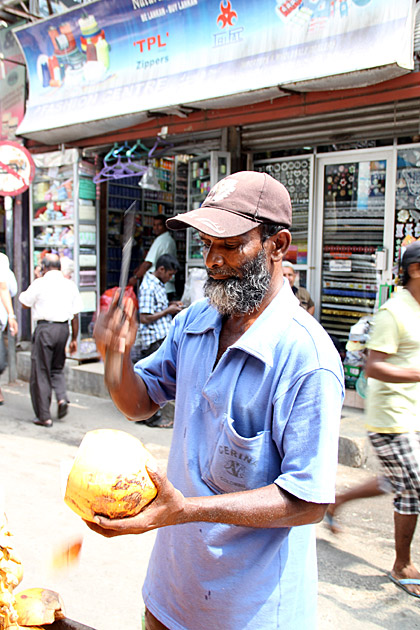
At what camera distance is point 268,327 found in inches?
60.7

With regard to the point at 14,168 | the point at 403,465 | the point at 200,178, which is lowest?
the point at 403,465

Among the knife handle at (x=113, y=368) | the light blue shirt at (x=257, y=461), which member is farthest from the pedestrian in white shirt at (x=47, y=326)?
the light blue shirt at (x=257, y=461)

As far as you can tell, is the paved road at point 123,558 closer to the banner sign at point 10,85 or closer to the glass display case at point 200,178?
the glass display case at point 200,178

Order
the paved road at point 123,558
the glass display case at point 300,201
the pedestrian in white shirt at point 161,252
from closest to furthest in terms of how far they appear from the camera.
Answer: the paved road at point 123,558
the glass display case at point 300,201
the pedestrian in white shirt at point 161,252

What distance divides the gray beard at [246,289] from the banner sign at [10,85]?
883 cm

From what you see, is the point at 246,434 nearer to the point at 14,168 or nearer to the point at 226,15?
the point at 226,15

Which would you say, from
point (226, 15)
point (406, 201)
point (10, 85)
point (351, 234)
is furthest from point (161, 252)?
point (10, 85)

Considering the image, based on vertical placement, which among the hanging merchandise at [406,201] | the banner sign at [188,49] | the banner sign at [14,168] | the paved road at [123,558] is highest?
the banner sign at [188,49]

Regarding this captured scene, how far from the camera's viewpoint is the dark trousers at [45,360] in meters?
6.57

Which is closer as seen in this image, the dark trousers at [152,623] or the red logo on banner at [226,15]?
the dark trousers at [152,623]

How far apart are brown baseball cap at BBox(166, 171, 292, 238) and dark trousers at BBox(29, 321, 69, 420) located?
531cm

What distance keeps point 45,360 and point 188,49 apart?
3.82 metres

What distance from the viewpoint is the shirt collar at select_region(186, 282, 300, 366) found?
1.49 metres

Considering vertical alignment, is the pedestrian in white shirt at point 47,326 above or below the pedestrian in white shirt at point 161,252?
below
